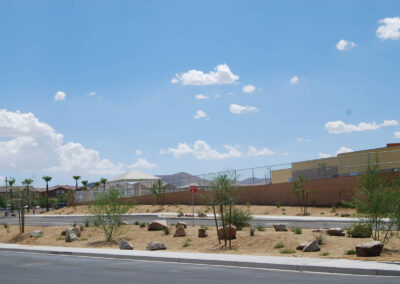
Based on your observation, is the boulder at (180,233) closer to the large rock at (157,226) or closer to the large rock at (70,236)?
the large rock at (157,226)

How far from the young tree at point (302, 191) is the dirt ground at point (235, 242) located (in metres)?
17.1

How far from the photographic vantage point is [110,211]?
82.5 feet

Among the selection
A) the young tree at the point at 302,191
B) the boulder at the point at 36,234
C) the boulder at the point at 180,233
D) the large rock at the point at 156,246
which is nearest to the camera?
the large rock at the point at 156,246

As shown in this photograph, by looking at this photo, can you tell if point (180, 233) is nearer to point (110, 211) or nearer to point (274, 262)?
point (110, 211)

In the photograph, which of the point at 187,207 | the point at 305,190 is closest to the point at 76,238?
the point at 305,190

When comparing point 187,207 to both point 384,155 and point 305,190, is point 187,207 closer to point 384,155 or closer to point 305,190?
point 305,190

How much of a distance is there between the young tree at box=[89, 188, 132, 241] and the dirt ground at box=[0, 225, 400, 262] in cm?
54

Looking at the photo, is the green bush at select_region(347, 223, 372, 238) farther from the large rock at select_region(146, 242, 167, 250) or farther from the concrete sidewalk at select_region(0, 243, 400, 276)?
the large rock at select_region(146, 242, 167, 250)

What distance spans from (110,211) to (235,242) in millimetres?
8254

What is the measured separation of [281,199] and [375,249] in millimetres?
30045

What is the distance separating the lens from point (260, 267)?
1459 cm

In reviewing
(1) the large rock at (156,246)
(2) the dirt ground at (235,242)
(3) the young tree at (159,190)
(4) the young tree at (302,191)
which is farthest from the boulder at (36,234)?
(3) the young tree at (159,190)

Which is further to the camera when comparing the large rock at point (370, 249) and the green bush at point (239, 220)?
the green bush at point (239, 220)

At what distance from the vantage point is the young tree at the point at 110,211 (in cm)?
2509
